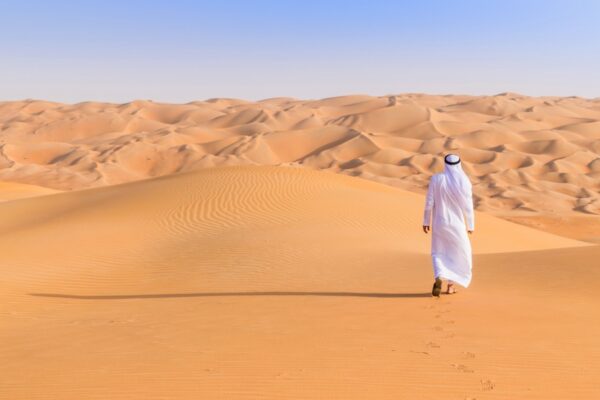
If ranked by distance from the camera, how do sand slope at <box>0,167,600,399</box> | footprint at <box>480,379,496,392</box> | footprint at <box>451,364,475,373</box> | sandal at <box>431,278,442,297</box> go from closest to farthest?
footprint at <box>480,379,496,392</box> → sand slope at <box>0,167,600,399</box> → footprint at <box>451,364,475,373</box> → sandal at <box>431,278,442,297</box>

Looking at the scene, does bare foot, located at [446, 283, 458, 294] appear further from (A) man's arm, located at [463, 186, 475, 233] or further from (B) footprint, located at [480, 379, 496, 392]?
(B) footprint, located at [480, 379, 496, 392]

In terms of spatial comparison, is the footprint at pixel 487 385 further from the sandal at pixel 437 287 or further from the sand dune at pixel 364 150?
the sand dune at pixel 364 150

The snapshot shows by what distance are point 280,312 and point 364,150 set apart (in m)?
50.7

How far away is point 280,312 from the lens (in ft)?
22.7

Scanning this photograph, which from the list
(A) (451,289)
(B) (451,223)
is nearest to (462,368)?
(B) (451,223)

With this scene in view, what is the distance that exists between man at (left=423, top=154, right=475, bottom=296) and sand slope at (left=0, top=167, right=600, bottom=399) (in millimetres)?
339

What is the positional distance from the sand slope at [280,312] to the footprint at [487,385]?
1 cm

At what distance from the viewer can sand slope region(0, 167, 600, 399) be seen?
4.42 metres

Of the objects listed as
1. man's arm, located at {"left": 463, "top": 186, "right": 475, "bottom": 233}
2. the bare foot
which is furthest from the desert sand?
man's arm, located at {"left": 463, "top": 186, "right": 475, "bottom": 233}

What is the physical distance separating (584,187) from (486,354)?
134ft

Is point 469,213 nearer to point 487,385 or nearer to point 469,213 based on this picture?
point 469,213

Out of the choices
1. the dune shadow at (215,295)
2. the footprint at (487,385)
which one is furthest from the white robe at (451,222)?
the footprint at (487,385)

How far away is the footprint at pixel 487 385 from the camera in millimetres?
4160

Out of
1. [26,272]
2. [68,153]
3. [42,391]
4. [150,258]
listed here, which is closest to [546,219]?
[150,258]
